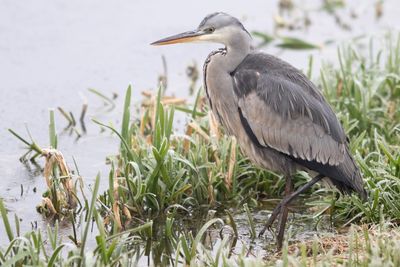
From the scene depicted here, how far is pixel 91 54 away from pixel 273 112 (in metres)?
4.21

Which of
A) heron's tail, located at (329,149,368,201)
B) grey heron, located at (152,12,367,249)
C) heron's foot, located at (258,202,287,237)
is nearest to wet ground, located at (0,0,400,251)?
grey heron, located at (152,12,367,249)

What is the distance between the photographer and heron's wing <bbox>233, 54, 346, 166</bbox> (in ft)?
20.6

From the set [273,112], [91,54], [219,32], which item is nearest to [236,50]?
[219,32]

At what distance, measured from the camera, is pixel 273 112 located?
20.7 ft

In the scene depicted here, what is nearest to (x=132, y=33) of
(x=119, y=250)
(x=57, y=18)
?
(x=57, y=18)

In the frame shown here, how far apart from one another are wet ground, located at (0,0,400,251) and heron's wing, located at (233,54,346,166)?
1.68 metres

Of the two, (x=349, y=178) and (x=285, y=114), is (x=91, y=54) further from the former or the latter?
(x=349, y=178)

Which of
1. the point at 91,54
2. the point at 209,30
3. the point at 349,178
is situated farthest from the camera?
the point at 91,54

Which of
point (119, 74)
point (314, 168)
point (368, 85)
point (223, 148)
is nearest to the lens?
point (314, 168)

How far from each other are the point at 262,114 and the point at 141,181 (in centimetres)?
96

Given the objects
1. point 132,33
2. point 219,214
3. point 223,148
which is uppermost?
point 132,33

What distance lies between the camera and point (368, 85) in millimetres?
8039

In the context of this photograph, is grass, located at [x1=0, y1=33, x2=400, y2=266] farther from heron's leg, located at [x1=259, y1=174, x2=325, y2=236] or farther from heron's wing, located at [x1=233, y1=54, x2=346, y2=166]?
heron's wing, located at [x1=233, y1=54, x2=346, y2=166]

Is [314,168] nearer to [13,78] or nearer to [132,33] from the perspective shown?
[13,78]
